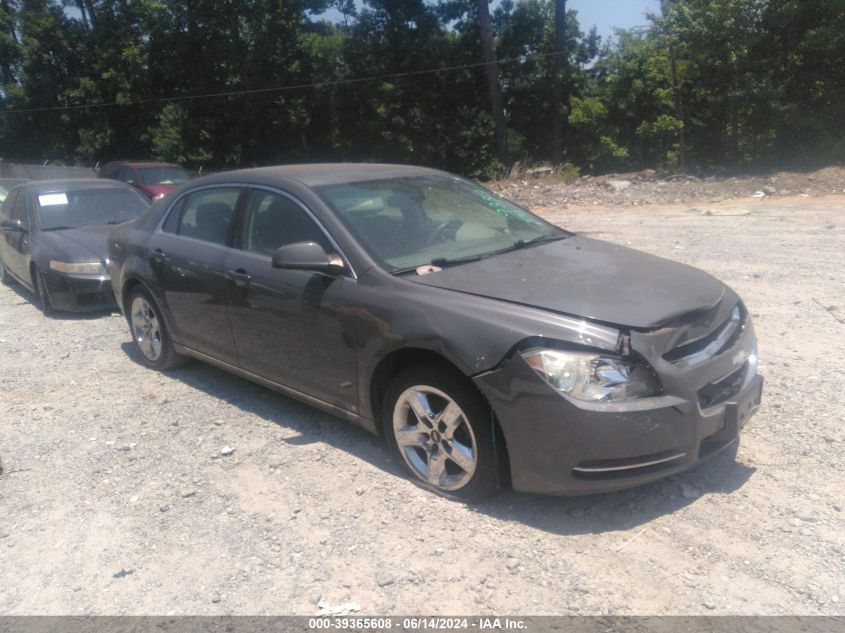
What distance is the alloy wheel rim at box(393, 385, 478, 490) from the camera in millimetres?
3783

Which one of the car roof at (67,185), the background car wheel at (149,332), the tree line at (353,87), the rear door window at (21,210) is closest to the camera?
the background car wheel at (149,332)

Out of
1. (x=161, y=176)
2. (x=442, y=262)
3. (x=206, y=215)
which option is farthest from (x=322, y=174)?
(x=161, y=176)

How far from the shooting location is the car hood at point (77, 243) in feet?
27.8

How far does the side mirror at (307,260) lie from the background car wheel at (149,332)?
6.99ft

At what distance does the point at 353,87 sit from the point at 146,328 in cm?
3066

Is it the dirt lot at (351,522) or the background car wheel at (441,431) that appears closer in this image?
the dirt lot at (351,522)

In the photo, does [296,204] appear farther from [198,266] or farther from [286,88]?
[286,88]

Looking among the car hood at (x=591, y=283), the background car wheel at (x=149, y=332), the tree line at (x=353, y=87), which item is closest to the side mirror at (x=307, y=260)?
the car hood at (x=591, y=283)

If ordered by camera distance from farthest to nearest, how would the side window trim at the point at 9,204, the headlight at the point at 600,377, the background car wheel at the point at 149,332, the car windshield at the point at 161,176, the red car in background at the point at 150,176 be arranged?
1. the car windshield at the point at 161,176
2. the red car in background at the point at 150,176
3. the side window trim at the point at 9,204
4. the background car wheel at the point at 149,332
5. the headlight at the point at 600,377

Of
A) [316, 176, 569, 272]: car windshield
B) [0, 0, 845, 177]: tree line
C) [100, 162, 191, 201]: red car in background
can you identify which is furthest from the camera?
[0, 0, 845, 177]: tree line

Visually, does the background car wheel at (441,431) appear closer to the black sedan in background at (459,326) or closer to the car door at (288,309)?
the black sedan in background at (459,326)

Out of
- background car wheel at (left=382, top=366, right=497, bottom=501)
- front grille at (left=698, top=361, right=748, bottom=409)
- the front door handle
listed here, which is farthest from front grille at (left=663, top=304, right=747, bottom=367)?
the front door handle

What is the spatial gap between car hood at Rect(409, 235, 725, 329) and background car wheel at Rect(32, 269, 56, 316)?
238 inches

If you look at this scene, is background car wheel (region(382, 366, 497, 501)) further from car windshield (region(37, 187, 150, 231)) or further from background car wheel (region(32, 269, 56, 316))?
car windshield (region(37, 187, 150, 231))
